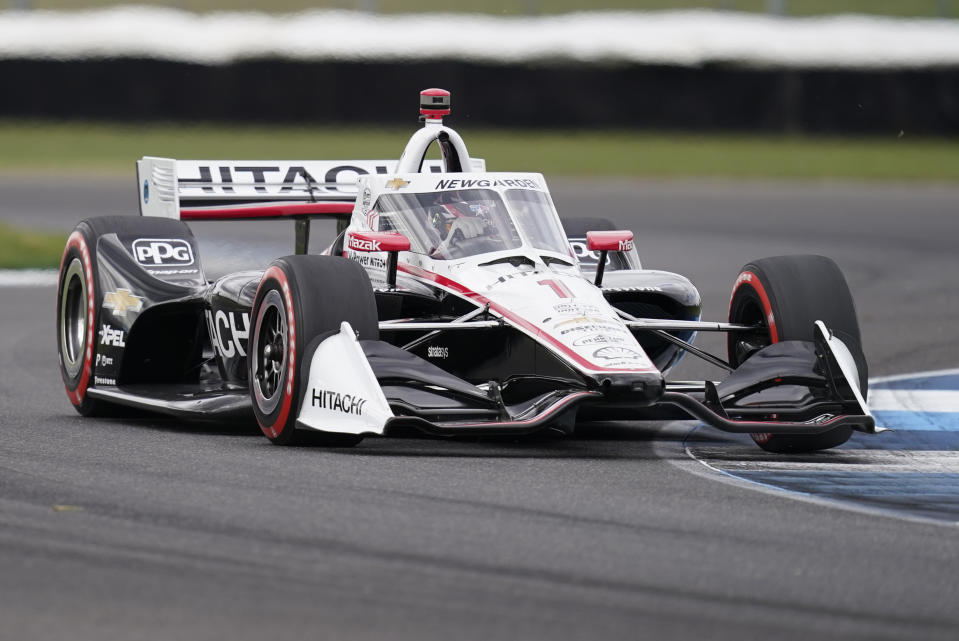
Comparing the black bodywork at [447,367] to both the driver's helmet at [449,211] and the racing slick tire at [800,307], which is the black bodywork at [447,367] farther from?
the driver's helmet at [449,211]

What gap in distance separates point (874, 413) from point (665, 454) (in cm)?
184

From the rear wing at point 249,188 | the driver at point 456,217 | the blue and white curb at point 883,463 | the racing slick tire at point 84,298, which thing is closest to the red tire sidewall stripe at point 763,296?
the blue and white curb at point 883,463

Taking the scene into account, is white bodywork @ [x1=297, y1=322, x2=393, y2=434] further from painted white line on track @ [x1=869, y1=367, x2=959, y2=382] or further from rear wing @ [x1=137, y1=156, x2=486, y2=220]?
painted white line on track @ [x1=869, y1=367, x2=959, y2=382]

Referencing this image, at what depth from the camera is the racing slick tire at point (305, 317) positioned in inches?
288

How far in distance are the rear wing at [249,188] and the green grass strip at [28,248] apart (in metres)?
6.48

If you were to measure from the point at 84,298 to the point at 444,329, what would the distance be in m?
2.38

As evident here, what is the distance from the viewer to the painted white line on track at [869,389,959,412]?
910 centimetres

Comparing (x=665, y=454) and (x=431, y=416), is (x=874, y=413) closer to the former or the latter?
(x=665, y=454)

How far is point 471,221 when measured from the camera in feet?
26.5

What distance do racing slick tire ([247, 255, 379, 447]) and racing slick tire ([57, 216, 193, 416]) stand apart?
5.45ft

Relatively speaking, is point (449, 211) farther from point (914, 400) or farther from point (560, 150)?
point (560, 150)

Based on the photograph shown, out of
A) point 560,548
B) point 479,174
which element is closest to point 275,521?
point 560,548

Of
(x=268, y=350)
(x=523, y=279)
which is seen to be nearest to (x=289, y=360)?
(x=268, y=350)

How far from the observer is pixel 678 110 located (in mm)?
28203
